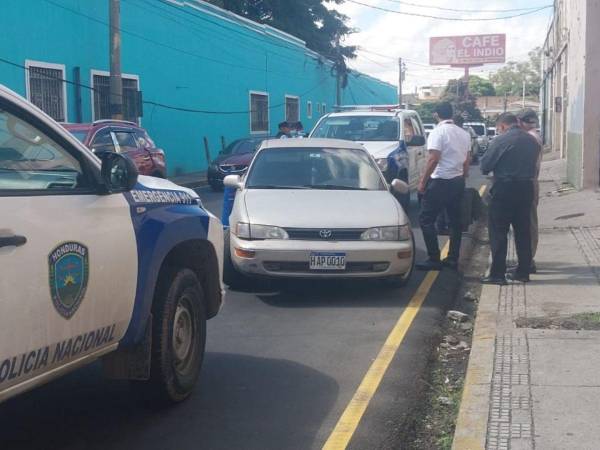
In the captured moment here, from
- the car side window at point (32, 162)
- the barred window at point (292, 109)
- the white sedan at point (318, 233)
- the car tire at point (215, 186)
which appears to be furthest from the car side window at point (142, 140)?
the barred window at point (292, 109)

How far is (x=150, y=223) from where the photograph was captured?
4.98m

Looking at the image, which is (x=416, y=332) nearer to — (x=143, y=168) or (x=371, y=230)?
(x=371, y=230)

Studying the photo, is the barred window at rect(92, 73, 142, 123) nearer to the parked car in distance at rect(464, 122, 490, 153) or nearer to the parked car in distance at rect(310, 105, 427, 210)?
the parked car in distance at rect(310, 105, 427, 210)

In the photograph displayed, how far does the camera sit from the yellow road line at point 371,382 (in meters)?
4.99

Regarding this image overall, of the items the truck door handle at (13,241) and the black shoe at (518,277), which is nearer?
the truck door handle at (13,241)

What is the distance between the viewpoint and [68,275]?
4141 mm

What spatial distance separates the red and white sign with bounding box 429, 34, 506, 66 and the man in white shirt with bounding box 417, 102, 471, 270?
77567 millimetres

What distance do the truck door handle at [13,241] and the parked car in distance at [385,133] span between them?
437 inches

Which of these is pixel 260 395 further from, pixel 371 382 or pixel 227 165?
pixel 227 165

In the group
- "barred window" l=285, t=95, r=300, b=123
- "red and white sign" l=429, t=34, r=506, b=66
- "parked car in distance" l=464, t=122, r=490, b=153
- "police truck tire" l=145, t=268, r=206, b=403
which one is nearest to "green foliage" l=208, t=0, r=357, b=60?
"barred window" l=285, t=95, r=300, b=123

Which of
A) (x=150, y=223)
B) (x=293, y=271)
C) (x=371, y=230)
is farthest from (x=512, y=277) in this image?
Answer: (x=150, y=223)

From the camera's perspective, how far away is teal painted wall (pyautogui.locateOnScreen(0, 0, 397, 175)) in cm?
2188

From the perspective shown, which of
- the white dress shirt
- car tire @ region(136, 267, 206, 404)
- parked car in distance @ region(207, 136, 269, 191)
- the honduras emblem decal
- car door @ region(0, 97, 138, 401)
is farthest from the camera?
parked car in distance @ region(207, 136, 269, 191)

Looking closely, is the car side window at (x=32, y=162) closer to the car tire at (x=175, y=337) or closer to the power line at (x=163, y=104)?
the car tire at (x=175, y=337)
